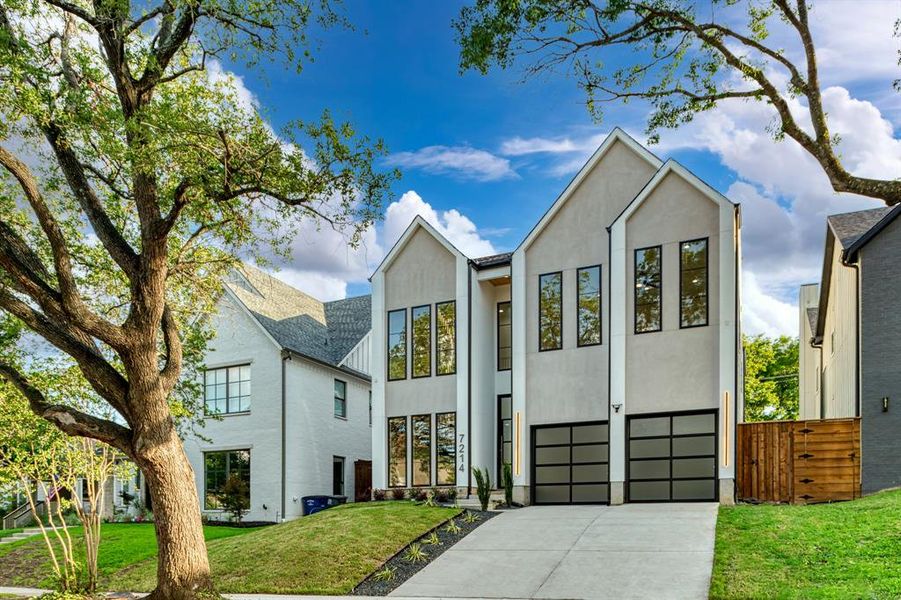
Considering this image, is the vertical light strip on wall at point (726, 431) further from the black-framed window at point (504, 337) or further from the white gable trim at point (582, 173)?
the black-framed window at point (504, 337)

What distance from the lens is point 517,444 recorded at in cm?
1942

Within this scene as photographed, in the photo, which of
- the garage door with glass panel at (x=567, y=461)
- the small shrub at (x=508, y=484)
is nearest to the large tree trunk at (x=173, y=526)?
the small shrub at (x=508, y=484)

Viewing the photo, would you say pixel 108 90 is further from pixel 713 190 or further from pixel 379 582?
pixel 713 190

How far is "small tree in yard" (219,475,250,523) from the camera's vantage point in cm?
2289

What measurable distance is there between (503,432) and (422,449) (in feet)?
7.99

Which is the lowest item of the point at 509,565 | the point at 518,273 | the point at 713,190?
the point at 509,565

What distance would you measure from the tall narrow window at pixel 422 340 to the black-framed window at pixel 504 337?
2.08 meters

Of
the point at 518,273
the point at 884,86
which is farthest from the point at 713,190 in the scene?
the point at 884,86

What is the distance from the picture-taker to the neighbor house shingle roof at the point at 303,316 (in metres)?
25.3

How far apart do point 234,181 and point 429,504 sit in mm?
10370

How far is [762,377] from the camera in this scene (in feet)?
142

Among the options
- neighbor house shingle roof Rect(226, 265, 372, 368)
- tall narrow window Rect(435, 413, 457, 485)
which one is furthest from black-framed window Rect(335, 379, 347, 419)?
tall narrow window Rect(435, 413, 457, 485)

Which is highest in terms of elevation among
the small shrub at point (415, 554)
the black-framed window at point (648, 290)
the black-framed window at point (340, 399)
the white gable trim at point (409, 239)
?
the white gable trim at point (409, 239)

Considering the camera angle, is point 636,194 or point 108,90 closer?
point 108,90
